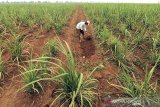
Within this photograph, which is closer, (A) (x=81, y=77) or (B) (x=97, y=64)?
(A) (x=81, y=77)

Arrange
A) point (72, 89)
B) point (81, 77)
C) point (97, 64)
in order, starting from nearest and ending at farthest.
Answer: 1. point (81, 77)
2. point (72, 89)
3. point (97, 64)

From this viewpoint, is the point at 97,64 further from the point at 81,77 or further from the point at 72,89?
the point at 81,77

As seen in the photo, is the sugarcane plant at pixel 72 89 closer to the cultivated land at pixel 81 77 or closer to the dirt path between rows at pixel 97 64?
the cultivated land at pixel 81 77

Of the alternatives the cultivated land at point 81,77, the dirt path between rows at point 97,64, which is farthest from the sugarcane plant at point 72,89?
the dirt path between rows at point 97,64

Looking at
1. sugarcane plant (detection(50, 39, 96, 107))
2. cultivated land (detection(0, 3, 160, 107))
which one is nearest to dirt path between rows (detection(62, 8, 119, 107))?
cultivated land (detection(0, 3, 160, 107))

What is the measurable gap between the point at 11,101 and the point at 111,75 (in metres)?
2.01

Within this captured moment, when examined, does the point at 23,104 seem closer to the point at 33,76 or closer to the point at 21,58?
the point at 33,76

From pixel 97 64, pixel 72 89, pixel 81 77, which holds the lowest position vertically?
pixel 97 64

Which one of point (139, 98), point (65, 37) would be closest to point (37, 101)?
point (139, 98)

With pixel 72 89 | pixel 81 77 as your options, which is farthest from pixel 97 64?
pixel 81 77

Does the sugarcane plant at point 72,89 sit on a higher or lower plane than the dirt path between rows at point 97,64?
higher

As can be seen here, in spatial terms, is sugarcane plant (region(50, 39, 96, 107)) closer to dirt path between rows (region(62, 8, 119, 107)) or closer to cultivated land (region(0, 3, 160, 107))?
cultivated land (region(0, 3, 160, 107))

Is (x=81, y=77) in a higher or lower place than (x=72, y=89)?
higher

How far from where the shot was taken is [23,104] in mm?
4273
